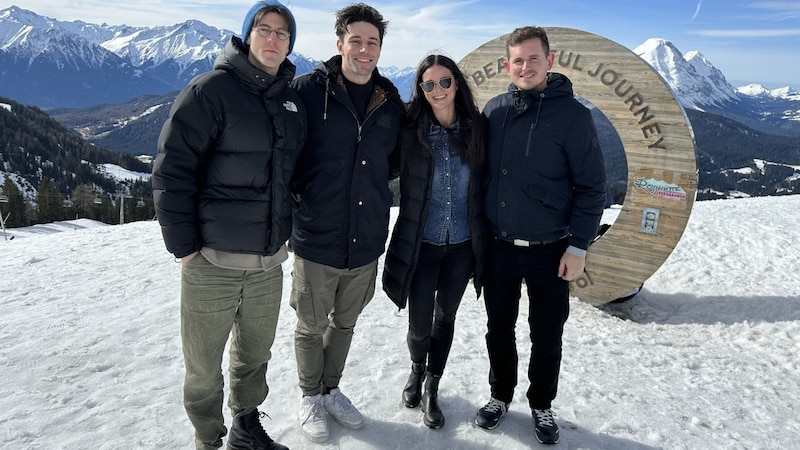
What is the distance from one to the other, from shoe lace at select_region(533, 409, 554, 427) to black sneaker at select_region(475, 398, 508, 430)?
9.0 inches

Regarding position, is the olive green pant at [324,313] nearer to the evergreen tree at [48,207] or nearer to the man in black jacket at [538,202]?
the man in black jacket at [538,202]

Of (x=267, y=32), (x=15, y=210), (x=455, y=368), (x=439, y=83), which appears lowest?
(x=15, y=210)

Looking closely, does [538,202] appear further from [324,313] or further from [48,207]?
[48,207]

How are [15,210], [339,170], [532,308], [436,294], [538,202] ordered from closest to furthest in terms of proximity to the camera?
[339,170] < [538,202] < [532,308] < [436,294] < [15,210]

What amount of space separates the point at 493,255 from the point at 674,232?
3170 millimetres

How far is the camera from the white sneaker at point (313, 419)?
122 inches

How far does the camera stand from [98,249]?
339 inches

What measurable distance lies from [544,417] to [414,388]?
35.2 inches

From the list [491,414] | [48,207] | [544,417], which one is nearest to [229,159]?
[491,414]

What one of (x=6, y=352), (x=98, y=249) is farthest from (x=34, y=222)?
(x=6, y=352)

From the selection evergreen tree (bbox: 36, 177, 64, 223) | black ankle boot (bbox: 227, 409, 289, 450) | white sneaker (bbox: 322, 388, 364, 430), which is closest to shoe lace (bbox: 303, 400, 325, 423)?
white sneaker (bbox: 322, 388, 364, 430)

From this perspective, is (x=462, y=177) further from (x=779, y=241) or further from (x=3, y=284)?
(x=779, y=241)

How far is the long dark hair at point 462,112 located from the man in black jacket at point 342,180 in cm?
11

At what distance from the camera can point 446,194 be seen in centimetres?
299
